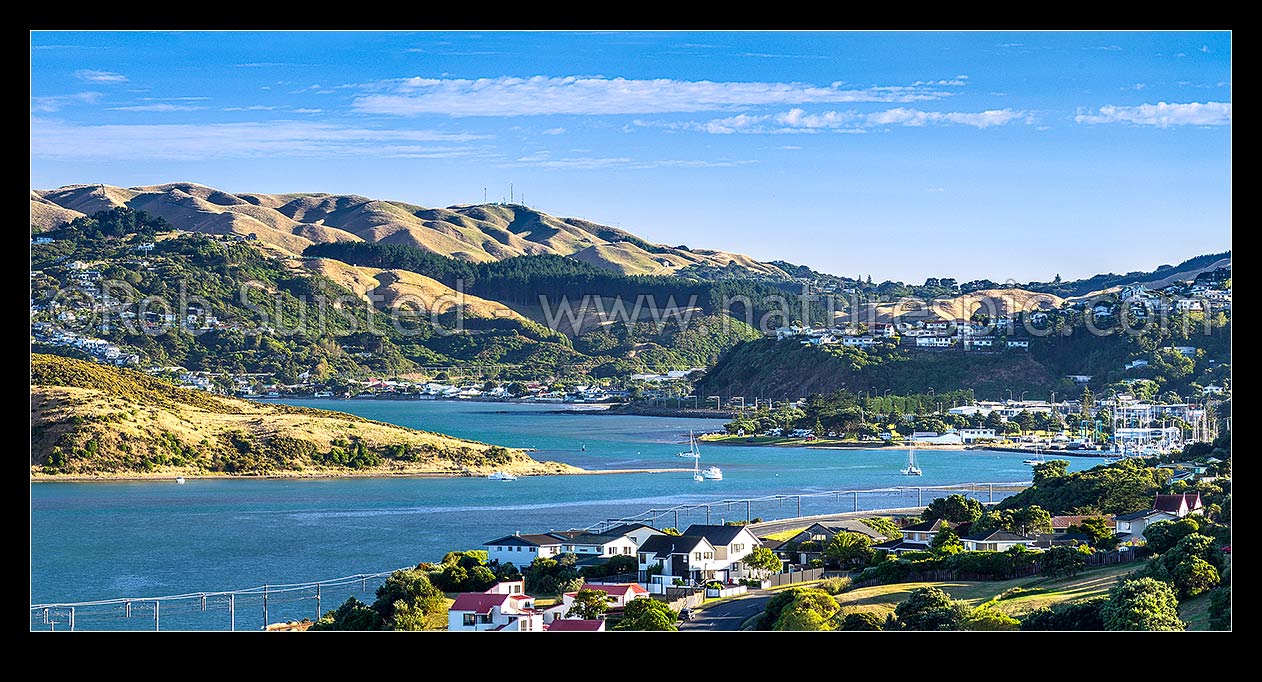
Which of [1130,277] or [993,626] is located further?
[1130,277]

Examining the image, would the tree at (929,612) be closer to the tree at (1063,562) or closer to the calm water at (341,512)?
the tree at (1063,562)

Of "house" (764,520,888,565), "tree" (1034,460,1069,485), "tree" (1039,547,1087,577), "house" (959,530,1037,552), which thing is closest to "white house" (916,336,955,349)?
"tree" (1034,460,1069,485)

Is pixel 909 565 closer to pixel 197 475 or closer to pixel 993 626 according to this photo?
pixel 993 626

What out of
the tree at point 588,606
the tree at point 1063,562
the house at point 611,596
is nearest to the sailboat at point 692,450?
the house at point 611,596

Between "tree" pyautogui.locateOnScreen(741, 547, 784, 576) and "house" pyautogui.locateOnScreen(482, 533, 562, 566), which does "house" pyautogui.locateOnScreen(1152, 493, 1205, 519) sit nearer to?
"tree" pyautogui.locateOnScreen(741, 547, 784, 576)

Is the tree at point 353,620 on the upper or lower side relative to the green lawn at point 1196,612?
lower

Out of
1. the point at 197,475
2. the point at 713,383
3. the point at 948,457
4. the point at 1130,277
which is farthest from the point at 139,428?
the point at 1130,277

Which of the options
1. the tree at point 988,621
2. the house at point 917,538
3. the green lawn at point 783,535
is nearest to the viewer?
the tree at point 988,621
